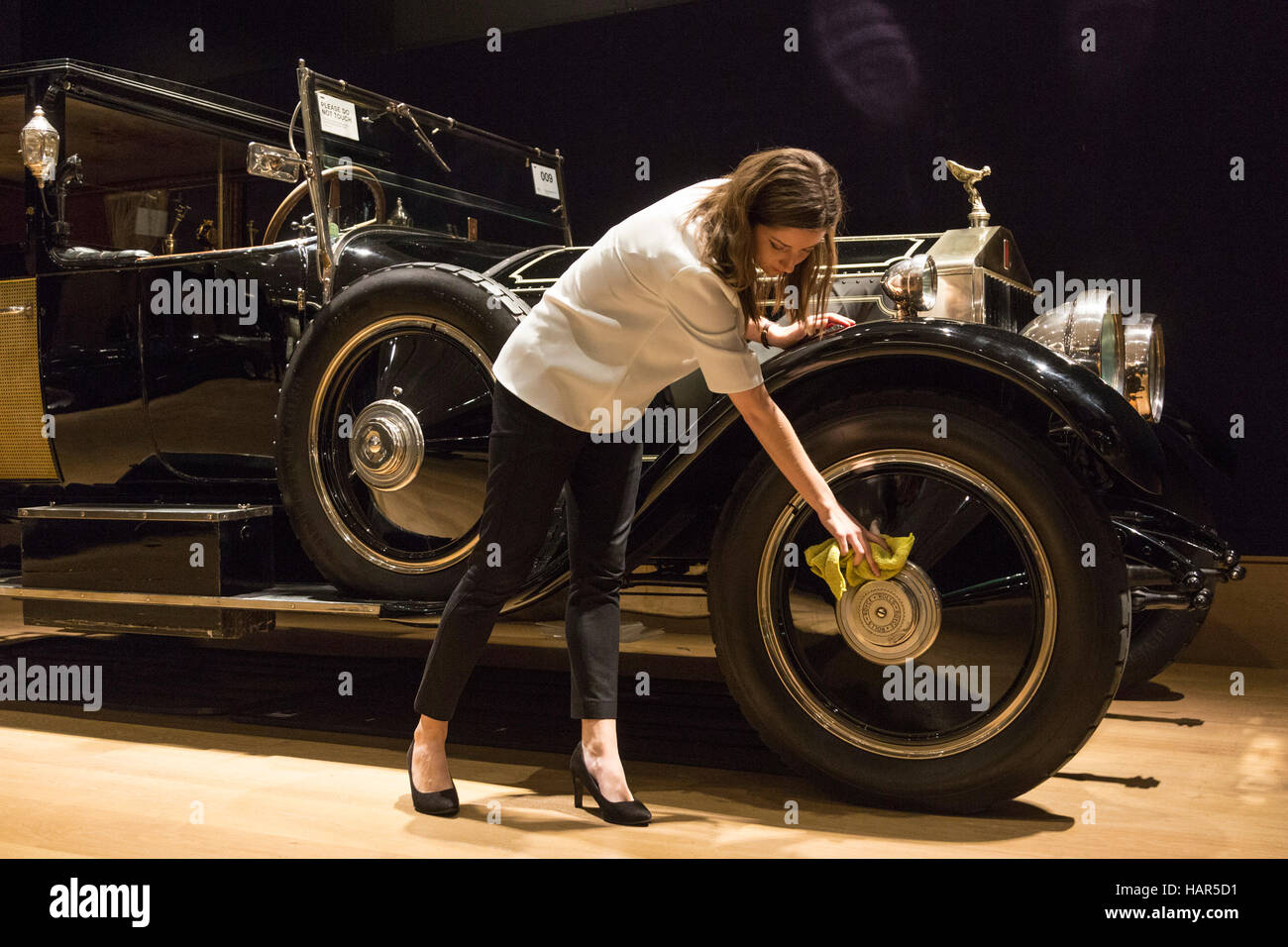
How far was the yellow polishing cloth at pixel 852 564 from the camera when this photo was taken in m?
2.05

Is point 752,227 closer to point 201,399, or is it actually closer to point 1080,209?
point 201,399

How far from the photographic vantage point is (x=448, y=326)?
8.30ft

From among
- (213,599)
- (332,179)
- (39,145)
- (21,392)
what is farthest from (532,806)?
(39,145)

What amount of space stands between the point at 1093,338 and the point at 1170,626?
3.49 feet

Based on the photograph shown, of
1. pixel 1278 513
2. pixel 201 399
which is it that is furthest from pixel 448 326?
pixel 1278 513

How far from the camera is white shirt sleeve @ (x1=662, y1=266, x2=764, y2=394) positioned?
178cm

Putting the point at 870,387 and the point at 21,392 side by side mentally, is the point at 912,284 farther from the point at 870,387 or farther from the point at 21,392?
the point at 21,392

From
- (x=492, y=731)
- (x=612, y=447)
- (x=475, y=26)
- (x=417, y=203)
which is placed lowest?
(x=492, y=731)

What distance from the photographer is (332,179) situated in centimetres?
302

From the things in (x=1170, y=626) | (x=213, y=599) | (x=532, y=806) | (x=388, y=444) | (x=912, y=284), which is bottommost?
(x=532, y=806)

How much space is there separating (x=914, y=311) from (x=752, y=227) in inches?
27.9

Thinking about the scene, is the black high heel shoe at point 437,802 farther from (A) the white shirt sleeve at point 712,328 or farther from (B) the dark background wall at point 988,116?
(B) the dark background wall at point 988,116

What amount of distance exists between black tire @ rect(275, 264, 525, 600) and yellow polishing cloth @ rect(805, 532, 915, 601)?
34.1 inches

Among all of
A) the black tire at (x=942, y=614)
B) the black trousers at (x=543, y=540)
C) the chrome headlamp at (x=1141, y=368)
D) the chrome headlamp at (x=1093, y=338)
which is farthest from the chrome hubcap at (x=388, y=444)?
the chrome headlamp at (x=1141, y=368)
